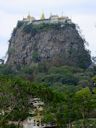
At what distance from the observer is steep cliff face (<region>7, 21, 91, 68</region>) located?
11069 cm

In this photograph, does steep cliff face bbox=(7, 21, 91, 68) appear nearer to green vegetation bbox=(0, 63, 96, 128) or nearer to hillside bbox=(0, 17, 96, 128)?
hillside bbox=(0, 17, 96, 128)

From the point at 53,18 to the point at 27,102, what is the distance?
7707cm

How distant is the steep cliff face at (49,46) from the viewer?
111 metres

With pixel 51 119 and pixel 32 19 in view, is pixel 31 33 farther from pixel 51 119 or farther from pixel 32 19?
pixel 51 119

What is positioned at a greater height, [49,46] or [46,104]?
[49,46]

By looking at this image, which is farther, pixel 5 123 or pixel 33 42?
pixel 33 42

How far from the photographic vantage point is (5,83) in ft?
125

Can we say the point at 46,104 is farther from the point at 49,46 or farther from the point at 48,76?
the point at 49,46

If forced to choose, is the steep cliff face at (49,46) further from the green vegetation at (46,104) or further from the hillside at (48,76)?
the green vegetation at (46,104)

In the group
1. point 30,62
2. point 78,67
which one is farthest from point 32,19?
point 78,67

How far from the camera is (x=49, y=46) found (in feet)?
378

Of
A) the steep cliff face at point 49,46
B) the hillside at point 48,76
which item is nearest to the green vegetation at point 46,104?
the hillside at point 48,76

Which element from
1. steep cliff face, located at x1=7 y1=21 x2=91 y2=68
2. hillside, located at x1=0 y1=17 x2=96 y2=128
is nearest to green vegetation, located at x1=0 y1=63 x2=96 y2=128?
hillside, located at x1=0 y1=17 x2=96 y2=128

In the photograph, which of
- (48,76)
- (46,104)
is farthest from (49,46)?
(46,104)
